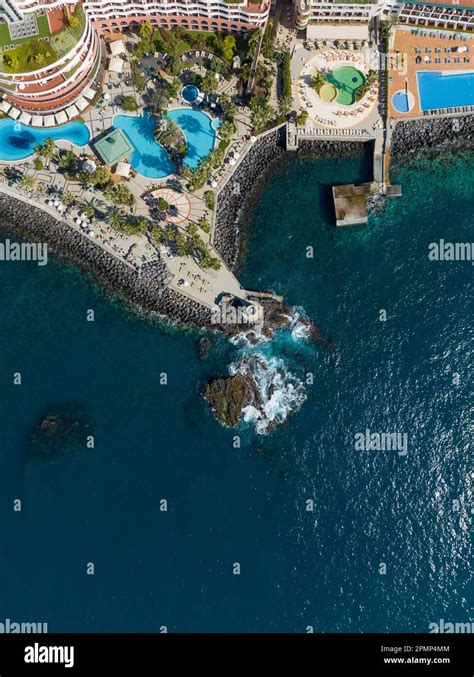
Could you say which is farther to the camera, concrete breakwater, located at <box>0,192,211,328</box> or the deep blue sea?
concrete breakwater, located at <box>0,192,211,328</box>

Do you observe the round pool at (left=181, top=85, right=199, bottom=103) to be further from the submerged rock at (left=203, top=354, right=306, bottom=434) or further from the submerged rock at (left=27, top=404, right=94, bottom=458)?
the submerged rock at (left=27, top=404, right=94, bottom=458)

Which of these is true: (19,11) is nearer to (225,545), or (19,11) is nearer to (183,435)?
(183,435)

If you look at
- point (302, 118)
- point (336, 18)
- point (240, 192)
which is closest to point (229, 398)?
point (240, 192)

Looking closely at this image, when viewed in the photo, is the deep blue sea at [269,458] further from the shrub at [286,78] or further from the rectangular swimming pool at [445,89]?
the shrub at [286,78]

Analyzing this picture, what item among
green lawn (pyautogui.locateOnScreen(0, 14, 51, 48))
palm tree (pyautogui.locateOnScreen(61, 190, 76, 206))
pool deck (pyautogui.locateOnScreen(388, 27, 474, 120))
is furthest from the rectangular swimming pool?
palm tree (pyautogui.locateOnScreen(61, 190, 76, 206))

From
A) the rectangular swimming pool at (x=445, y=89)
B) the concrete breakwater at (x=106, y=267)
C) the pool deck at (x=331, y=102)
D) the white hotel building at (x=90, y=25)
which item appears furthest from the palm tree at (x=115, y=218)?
the rectangular swimming pool at (x=445, y=89)

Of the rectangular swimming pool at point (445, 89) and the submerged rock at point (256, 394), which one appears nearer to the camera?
the submerged rock at point (256, 394)
